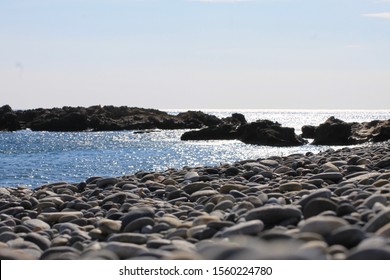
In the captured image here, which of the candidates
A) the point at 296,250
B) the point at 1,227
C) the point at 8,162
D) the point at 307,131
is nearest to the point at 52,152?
the point at 8,162

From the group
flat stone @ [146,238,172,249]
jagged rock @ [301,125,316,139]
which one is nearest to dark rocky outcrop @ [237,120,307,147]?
jagged rock @ [301,125,316,139]

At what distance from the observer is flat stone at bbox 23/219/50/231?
25.4ft

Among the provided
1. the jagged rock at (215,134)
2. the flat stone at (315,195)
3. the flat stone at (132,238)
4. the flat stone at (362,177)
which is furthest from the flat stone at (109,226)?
the jagged rock at (215,134)

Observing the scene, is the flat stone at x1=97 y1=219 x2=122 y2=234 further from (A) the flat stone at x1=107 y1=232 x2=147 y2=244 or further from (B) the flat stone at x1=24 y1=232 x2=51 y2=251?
(A) the flat stone at x1=107 y1=232 x2=147 y2=244

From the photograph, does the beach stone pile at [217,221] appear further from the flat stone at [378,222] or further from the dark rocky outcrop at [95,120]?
the dark rocky outcrop at [95,120]

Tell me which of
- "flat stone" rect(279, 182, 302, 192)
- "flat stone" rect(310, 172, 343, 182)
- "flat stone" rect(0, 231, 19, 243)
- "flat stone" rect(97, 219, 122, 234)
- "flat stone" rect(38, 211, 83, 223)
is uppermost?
"flat stone" rect(310, 172, 343, 182)

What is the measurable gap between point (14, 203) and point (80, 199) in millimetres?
999

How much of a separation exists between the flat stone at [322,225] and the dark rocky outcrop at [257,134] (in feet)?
165

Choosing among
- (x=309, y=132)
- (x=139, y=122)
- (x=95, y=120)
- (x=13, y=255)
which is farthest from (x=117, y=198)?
(x=139, y=122)

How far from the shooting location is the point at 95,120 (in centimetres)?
9588

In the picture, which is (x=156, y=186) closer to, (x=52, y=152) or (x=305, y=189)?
(x=305, y=189)

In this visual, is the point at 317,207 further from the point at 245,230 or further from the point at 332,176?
the point at 332,176

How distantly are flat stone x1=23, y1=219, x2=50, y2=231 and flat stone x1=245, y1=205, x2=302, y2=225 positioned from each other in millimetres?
2871

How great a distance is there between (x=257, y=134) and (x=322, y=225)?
5431 cm
